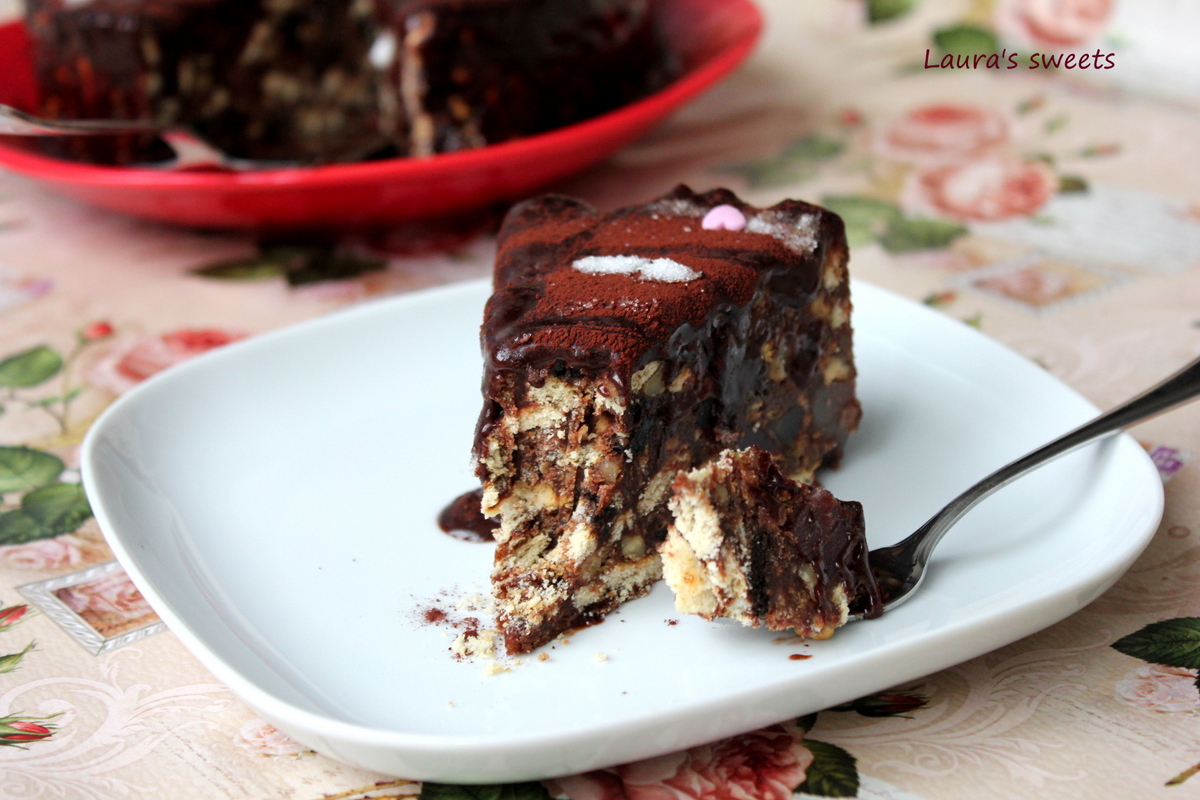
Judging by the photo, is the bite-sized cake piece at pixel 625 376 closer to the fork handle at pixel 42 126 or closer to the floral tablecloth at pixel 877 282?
the floral tablecloth at pixel 877 282

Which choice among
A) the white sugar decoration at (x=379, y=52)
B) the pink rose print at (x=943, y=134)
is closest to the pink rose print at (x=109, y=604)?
the white sugar decoration at (x=379, y=52)

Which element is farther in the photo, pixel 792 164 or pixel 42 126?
pixel 792 164

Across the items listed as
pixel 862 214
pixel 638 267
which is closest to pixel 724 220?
pixel 638 267

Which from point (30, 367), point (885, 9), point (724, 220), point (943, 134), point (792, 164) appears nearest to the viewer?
point (724, 220)

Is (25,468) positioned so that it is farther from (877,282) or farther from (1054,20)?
(1054,20)

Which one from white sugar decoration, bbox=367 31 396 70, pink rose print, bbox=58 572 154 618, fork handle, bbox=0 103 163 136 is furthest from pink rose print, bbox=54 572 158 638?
white sugar decoration, bbox=367 31 396 70

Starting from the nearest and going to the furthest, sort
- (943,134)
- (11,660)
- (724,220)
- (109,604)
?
(11,660), (109,604), (724,220), (943,134)
